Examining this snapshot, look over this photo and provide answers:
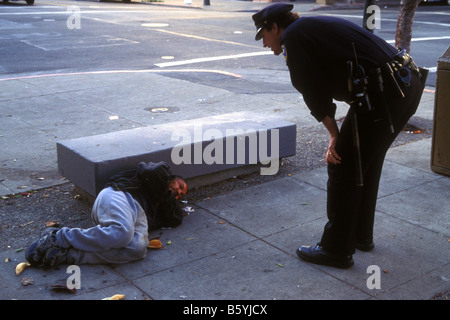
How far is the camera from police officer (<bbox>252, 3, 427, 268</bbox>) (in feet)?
12.2

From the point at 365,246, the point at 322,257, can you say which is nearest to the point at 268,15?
the point at 322,257

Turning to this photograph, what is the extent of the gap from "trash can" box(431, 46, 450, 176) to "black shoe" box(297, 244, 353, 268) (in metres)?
2.41

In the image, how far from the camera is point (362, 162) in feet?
12.8

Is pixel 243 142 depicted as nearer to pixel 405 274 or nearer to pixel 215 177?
pixel 215 177

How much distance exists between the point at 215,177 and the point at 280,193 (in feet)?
2.25

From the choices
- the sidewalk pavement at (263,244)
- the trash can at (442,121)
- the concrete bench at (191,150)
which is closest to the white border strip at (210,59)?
the sidewalk pavement at (263,244)

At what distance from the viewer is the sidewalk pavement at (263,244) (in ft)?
12.6

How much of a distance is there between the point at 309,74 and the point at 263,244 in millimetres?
1464

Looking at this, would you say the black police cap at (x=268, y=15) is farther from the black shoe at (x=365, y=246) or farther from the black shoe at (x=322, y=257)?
the black shoe at (x=365, y=246)

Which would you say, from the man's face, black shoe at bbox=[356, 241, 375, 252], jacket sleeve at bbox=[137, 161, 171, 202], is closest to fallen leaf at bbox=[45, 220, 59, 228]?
jacket sleeve at bbox=[137, 161, 171, 202]

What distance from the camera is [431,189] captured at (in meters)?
5.70

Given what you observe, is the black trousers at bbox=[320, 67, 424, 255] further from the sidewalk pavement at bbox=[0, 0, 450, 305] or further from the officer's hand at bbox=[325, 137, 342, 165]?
the sidewalk pavement at bbox=[0, 0, 450, 305]
